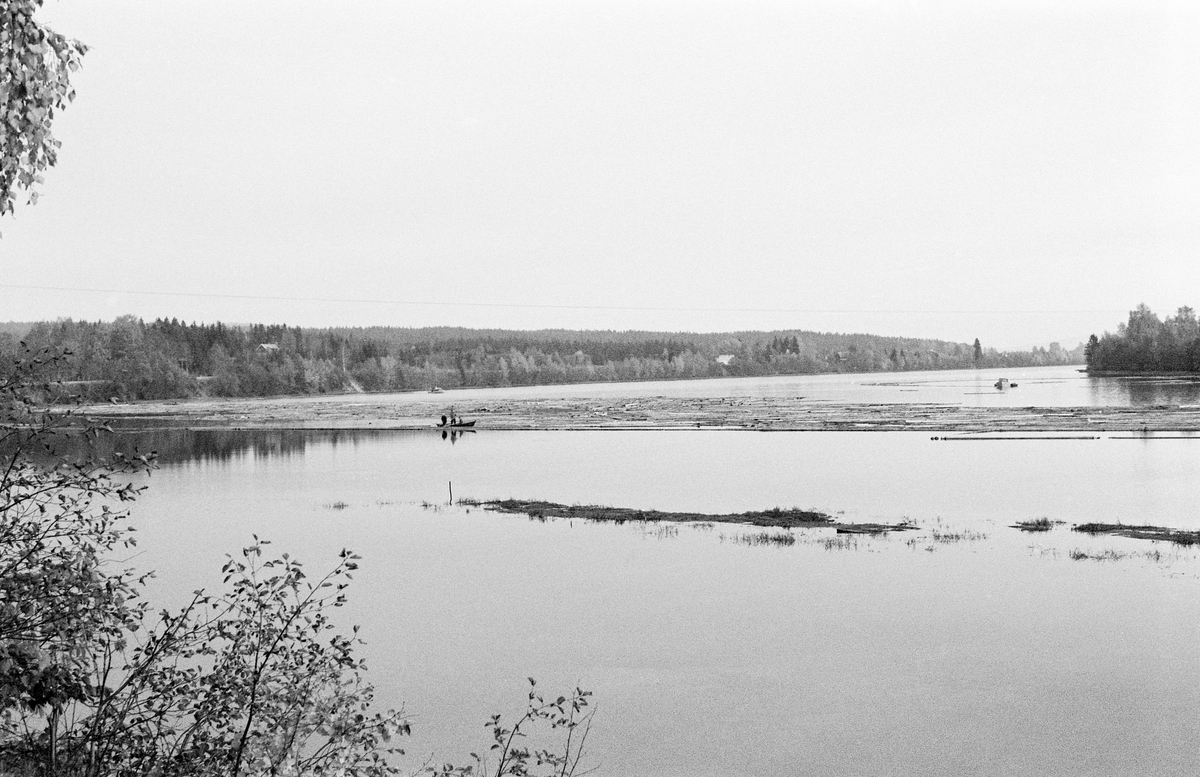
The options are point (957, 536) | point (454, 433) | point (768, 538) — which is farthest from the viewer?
point (454, 433)

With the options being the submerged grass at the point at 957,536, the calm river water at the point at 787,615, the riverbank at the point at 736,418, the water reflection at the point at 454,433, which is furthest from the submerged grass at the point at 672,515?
the water reflection at the point at 454,433

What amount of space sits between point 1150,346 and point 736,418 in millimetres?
99505

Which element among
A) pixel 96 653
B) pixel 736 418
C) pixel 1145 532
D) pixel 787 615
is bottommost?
pixel 787 615

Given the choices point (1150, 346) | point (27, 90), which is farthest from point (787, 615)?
point (1150, 346)

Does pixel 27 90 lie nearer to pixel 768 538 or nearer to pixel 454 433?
pixel 768 538

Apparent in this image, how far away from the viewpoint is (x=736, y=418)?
71.4 m

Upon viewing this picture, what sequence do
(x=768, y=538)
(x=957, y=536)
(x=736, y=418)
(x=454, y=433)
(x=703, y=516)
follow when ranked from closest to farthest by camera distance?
(x=957, y=536) → (x=768, y=538) → (x=703, y=516) → (x=454, y=433) → (x=736, y=418)

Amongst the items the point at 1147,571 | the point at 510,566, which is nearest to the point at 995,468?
the point at 1147,571

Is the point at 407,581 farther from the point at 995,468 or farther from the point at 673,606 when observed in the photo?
the point at 995,468

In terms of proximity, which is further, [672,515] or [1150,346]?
[1150,346]

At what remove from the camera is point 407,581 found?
63.0ft

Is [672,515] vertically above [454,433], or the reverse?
[454,433]

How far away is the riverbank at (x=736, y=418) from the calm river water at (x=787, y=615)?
20977mm

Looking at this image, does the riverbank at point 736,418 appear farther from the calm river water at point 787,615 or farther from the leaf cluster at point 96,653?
the leaf cluster at point 96,653
